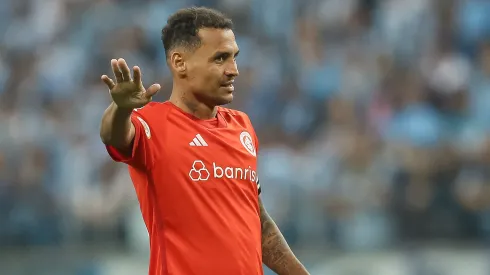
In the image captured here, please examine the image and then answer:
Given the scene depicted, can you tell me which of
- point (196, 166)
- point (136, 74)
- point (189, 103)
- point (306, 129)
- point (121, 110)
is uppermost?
point (306, 129)

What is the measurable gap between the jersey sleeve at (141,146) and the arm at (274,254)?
2.61ft

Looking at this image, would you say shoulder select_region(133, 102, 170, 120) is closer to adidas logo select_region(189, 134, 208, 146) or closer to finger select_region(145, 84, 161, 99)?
adidas logo select_region(189, 134, 208, 146)

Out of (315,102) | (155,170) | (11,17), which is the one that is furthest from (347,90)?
(155,170)

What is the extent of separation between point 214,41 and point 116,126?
0.77 m

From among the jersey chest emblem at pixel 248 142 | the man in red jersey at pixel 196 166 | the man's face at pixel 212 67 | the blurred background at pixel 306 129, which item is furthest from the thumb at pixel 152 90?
the blurred background at pixel 306 129

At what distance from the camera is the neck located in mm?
4656

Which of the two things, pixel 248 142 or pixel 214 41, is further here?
pixel 248 142

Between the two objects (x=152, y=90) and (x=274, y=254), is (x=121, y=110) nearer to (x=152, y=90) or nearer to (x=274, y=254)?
(x=152, y=90)

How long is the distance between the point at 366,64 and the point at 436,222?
9.88ft

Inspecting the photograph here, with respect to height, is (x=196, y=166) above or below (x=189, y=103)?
below

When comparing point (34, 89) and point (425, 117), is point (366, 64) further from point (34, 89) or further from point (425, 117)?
point (34, 89)

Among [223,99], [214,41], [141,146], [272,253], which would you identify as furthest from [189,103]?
[272,253]

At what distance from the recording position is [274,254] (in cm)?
496

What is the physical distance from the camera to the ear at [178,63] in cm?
462
